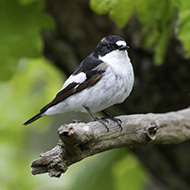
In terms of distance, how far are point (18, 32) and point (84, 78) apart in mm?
747

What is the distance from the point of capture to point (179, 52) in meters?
4.30

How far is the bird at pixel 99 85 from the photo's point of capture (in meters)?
3.29

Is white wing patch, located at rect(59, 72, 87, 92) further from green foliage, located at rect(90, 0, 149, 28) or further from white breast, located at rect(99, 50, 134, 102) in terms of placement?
green foliage, located at rect(90, 0, 149, 28)

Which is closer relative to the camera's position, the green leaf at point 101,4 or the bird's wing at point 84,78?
the green leaf at point 101,4

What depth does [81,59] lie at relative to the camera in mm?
4523

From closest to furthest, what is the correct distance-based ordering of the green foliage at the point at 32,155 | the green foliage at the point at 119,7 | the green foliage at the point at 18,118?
the green foliage at the point at 119,7, the green foliage at the point at 32,155, the green foliage at the point at 18,118

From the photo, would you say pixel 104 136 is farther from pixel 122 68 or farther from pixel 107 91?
pixel 122 68

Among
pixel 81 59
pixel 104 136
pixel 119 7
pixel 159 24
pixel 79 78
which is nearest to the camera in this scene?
pixel 104 136

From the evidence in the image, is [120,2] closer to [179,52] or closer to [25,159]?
[179,52]

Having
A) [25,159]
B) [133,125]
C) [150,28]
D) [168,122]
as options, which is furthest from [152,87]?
[25,159]

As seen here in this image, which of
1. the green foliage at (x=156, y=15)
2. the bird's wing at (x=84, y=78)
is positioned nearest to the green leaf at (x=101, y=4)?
the green foliage at (x=156, y=15)

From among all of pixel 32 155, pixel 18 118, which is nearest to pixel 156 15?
pixel 18 118

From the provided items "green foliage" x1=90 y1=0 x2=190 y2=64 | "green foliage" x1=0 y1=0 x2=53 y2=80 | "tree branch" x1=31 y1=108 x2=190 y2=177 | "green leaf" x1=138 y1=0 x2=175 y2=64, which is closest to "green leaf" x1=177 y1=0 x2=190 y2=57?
"green foliage" x1=90 y1=0 x2=190 y2=64

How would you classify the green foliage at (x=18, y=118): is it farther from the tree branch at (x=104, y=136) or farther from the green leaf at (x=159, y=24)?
the tree branch at (x=104, y=136)
